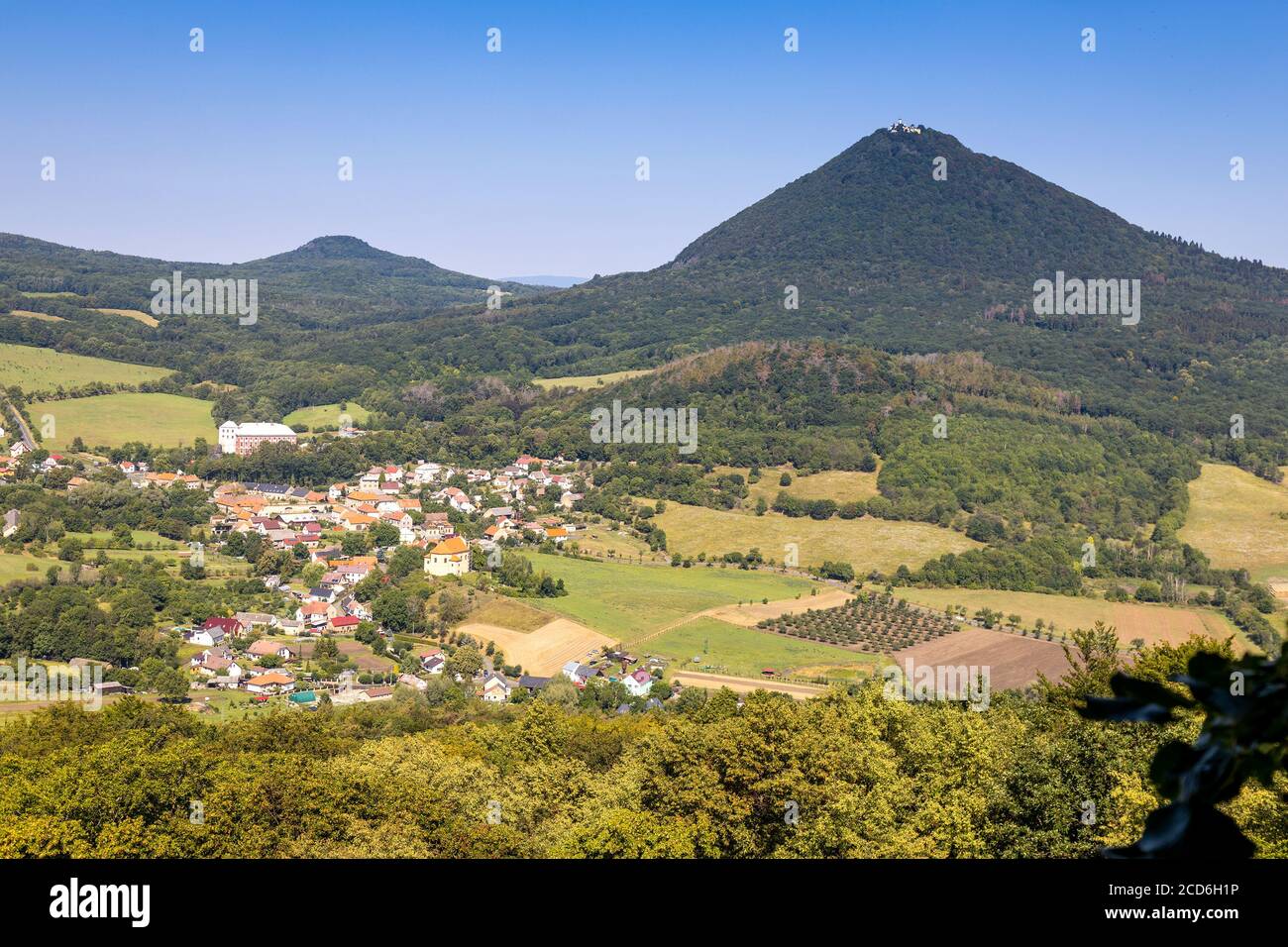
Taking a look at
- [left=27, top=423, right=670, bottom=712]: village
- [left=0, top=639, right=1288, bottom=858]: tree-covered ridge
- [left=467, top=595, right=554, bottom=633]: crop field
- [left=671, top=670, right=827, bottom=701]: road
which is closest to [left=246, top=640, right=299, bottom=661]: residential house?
[left=27, top=423, right=670, bottom=712]: village

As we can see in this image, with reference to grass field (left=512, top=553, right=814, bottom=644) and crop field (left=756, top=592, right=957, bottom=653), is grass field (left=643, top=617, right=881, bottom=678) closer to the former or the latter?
crop field (left=756, top=592, right=957, bottom=653)

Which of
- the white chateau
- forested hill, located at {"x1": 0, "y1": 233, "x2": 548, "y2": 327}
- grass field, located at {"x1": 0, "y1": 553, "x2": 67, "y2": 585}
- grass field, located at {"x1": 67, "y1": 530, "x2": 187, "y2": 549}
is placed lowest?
grass field, located at {"x1": 0, "y1": 553, "x2": 67, "y2": 585}

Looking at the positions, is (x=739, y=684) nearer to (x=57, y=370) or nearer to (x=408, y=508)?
(x=408, y=508)

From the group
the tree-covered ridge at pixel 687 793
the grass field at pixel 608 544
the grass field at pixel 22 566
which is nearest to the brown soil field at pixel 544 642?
the grass field at pixel 608 544

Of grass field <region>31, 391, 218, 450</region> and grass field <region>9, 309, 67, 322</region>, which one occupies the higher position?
grass field <region>9, 309, 67, 322</region>

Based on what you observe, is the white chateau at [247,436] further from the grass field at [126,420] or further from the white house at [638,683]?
the white house at [638,683]

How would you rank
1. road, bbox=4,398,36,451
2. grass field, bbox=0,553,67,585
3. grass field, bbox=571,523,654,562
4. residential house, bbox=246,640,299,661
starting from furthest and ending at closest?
1. road, bbox=4,398,36,451
2. grass field, bbox=571,523,654,562
3. grass field, bbox=0,553,67,585
4. residential house, bbox=246,640,299,661

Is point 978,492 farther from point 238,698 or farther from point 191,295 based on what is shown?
point 191,295
